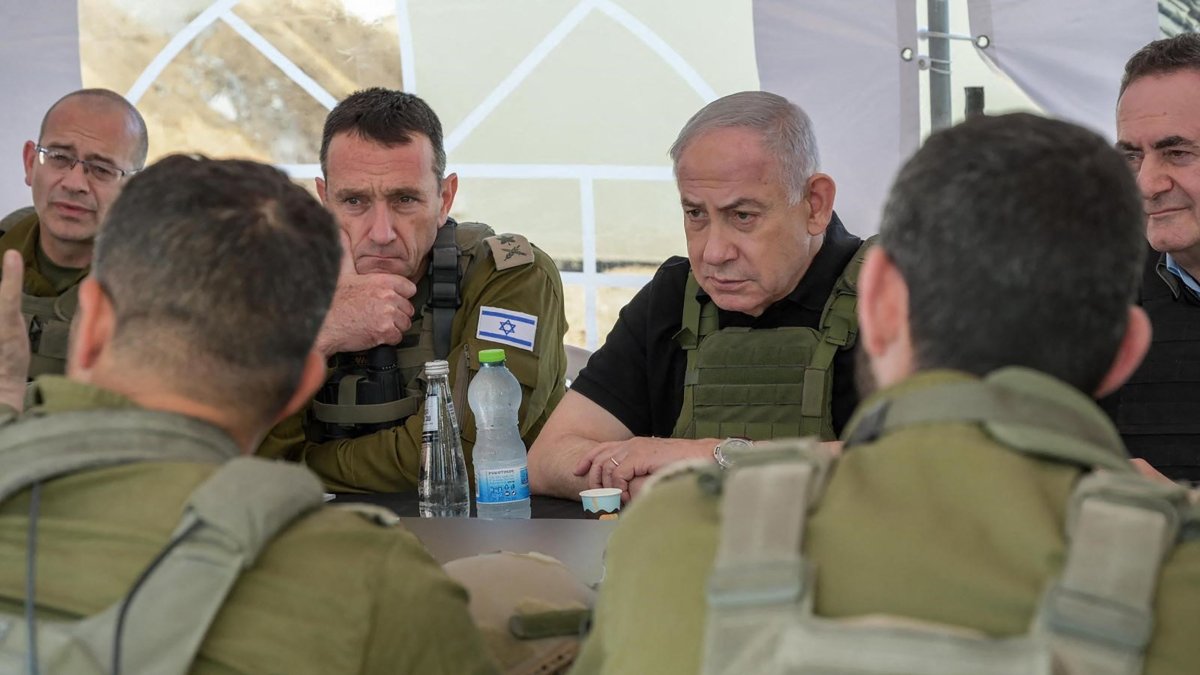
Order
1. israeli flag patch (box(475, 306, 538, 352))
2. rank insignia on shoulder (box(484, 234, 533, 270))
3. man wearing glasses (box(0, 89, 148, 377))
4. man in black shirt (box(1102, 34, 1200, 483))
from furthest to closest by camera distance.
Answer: man wearing glasses (box(0, 89, 148, 377)) → rank insignia on shoulder (box(484, 234, 533, 270)) → israeli flag patch (box(475, 306, 538, 352)) → man in black shirt (box(1102, 34, 1200, 483))

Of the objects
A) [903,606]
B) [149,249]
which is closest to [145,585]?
[149,249]

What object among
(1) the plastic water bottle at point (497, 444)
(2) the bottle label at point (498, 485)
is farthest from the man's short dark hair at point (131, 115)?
(2) the bottle label at point (498, 485)

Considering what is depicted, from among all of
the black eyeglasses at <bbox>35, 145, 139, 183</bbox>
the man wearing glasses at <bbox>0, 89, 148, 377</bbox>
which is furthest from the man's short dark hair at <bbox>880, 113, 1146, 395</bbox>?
the black eyeglasses at <bbox>35, 145, 139, 183</bbox>

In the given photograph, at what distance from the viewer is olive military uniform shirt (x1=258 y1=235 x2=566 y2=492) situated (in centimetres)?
306

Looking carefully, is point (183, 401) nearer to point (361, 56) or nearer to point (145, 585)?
point (145, 585)

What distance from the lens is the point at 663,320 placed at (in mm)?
3234

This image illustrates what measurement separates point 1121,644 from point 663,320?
228cm

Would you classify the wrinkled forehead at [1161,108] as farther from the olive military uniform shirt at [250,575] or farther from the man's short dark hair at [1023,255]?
the olive military uniform shirt at [250,575]

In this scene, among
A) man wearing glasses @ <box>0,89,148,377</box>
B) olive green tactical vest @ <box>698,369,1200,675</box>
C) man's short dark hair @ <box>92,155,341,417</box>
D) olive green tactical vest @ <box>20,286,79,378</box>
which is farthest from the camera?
man wearing glasses @ <box>0,89,148,377</box>

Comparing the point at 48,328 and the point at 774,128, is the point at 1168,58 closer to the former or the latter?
the point at 774,128

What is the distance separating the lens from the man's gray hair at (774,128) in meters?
3.02

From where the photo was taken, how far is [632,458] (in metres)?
2.78

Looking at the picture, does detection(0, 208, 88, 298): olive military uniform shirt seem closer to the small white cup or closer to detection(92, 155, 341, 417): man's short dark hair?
the small white cup

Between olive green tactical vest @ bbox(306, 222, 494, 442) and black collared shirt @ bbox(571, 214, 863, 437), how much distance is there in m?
0.38
